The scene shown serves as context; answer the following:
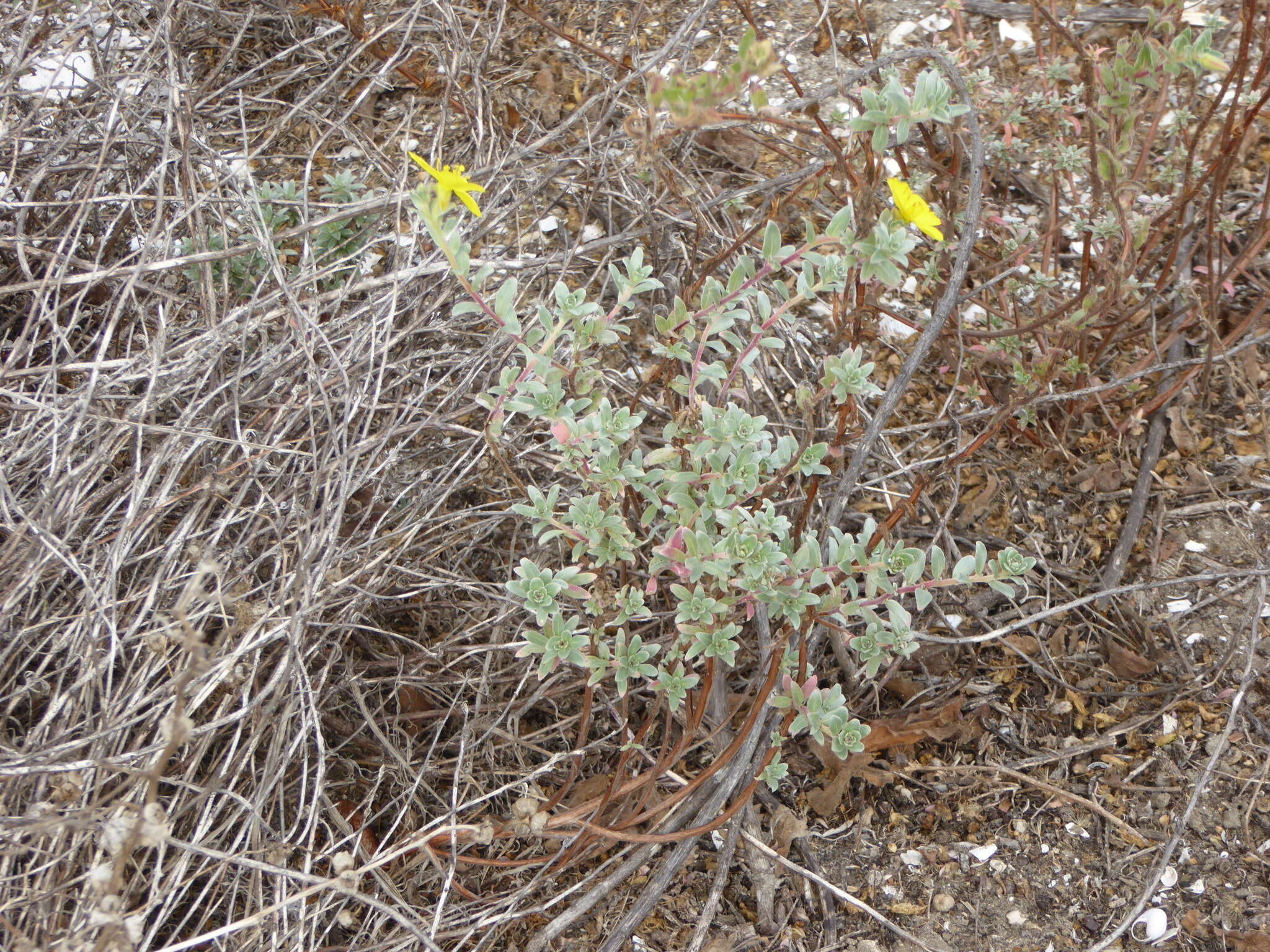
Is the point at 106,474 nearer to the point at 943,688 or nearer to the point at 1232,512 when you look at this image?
the point at 943,688

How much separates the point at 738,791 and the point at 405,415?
897mm

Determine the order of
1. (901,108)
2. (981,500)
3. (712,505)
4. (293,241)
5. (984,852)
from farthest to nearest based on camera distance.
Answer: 1. (293,241)
2. (981,500)
3. (984,852)
4. (712,505)
5. (901,108)

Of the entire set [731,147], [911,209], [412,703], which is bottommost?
[412,703]

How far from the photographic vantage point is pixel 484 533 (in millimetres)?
1902

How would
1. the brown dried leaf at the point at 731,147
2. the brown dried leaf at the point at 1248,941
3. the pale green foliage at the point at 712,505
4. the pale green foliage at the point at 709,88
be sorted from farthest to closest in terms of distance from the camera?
the brown dried leaf at the point at 731,147, the brown dried leaf at the point at 1248,941, the pale green foliage at the point at 712,505, the pale green foliage at the point at 709,88

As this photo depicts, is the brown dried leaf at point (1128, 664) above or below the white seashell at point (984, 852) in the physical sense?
above

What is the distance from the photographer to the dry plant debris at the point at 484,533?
5.16 feet

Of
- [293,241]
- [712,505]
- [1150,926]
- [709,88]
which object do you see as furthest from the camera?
[293,241]

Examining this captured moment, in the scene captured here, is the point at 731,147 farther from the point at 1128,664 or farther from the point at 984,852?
the point at 984,852

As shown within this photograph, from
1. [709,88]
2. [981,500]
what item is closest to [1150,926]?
[981,500]

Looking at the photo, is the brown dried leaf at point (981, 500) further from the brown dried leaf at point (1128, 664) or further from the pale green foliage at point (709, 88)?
the pale green foliage at point (709, 88)

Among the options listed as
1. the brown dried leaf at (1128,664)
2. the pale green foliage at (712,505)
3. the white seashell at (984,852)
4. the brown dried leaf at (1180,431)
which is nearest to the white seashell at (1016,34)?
the brown dried leaf at (1180,431)

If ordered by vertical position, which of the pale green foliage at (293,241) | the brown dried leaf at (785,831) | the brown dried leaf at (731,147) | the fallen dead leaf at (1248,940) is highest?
the brown dried leaf at (731,147)

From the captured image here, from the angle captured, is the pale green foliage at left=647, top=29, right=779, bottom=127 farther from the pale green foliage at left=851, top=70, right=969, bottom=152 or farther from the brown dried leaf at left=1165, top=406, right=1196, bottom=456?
the brown dried leaf at left=1165, top=406, right=1196, bottom=456
